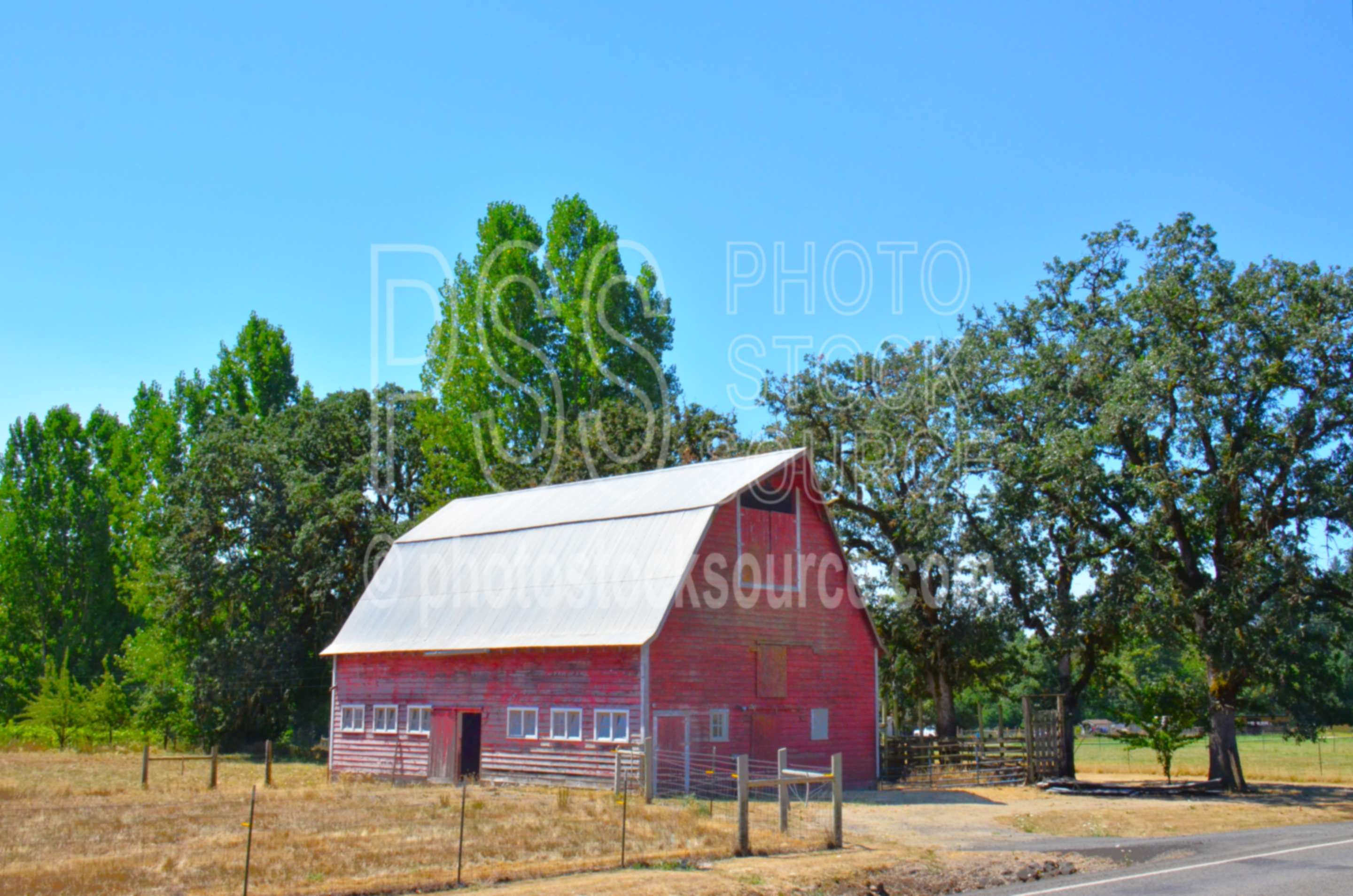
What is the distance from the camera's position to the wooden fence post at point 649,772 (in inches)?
953

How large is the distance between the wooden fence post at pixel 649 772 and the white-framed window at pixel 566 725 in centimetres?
380

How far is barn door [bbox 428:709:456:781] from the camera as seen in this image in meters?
31.4

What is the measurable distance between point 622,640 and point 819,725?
694 centimetres

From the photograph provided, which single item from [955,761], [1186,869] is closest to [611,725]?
[955,761]

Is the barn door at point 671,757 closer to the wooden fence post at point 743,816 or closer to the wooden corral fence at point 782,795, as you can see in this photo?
the wooden corral fence at point 782,795

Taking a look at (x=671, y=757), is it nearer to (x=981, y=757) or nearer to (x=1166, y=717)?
(x=981, y=757)

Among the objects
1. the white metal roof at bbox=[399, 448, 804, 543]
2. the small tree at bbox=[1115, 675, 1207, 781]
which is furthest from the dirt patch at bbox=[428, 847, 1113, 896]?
the small tree at bbox=[1115, 675, 1207, 781]

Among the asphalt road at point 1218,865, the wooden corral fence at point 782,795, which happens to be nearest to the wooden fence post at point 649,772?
the wooden corral fence at point 782,795

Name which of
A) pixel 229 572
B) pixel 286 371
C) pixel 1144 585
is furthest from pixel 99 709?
pixel 1144 585

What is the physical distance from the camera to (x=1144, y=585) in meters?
31.5

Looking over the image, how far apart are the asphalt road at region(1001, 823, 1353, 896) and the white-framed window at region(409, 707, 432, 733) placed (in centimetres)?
1768

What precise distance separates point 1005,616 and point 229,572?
2953 centimetres

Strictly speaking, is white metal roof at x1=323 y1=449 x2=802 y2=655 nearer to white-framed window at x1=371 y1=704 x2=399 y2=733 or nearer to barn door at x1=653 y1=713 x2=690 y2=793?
white-framed window at x1=371 y1=704 x2=399 y2=733

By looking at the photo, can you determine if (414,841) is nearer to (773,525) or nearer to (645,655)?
(645,655)
